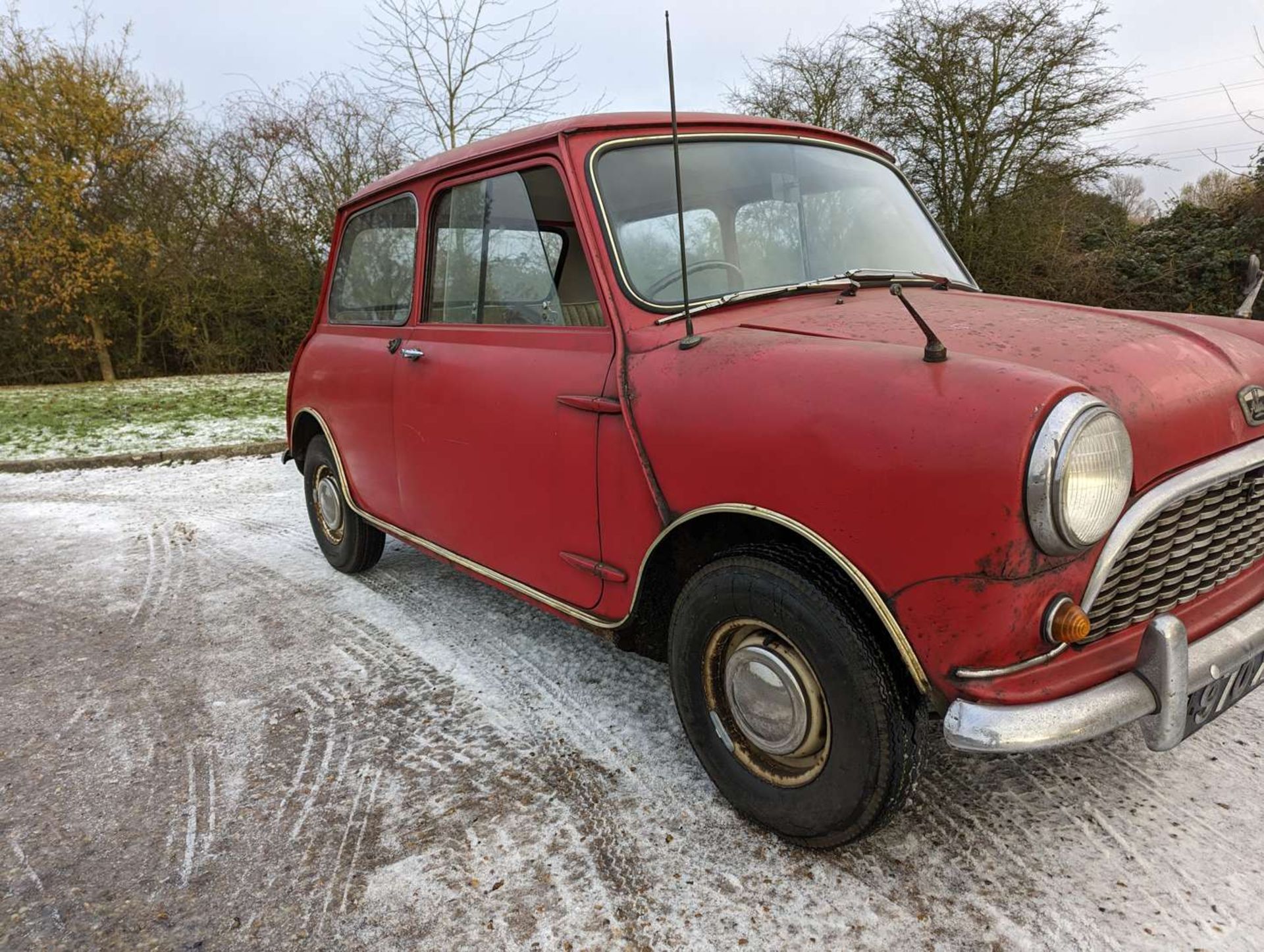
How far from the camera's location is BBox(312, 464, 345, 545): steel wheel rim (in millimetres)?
4309

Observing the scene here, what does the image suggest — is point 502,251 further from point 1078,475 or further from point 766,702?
point 1078,475

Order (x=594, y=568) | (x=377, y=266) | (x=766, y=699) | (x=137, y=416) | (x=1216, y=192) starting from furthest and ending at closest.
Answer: (x=1216, y=192)
(x=137, y=416)
(x=377, y=266)
(x=594, y=568)
(x=766, y=699)

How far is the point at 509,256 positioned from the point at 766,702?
1784 millimetres

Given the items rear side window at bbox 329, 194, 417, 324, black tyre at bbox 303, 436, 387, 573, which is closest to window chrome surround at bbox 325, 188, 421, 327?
rear side window at bbox 329, 194, 417, 324

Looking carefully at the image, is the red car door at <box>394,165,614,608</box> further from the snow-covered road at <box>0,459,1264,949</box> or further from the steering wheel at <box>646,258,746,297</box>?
the snow-covered road at <box>0,459,1264,949</box>

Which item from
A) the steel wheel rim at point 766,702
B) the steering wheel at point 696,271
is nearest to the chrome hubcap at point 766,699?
the steel wheel rim at point 766,702

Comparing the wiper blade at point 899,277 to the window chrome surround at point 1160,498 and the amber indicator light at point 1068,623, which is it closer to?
the window chrome surround at point 1160,498

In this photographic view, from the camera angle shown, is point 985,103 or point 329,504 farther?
point 985,103

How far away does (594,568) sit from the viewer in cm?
243

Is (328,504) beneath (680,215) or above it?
beneath

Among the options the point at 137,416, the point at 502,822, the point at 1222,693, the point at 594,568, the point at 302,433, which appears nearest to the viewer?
the point at 1222,693

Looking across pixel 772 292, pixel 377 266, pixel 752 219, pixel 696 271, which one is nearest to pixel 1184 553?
pixel 772 292

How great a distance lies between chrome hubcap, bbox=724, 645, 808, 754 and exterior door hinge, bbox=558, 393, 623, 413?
0.75 m

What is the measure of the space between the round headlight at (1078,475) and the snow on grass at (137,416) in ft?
27.5
